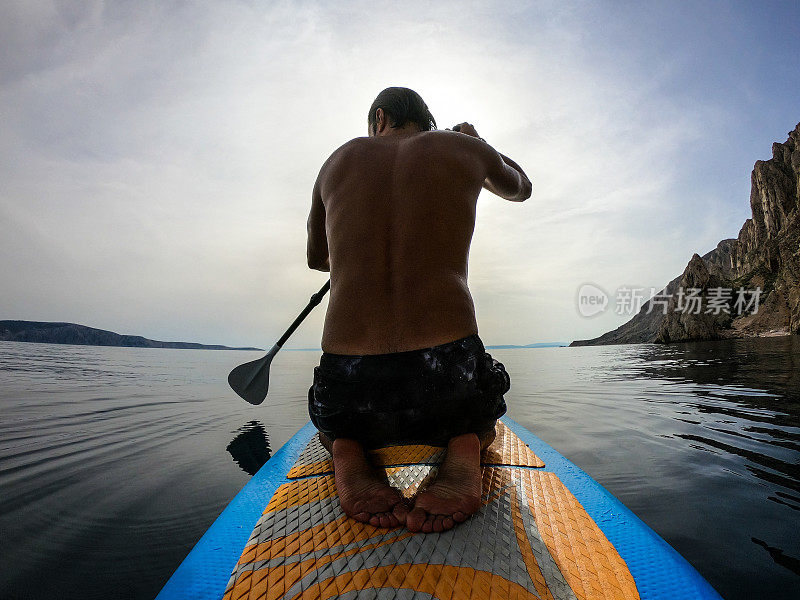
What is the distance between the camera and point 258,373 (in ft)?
11.1

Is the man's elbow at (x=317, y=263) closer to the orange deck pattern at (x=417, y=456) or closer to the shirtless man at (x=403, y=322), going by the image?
the shirtless man at (x=403, y=322)

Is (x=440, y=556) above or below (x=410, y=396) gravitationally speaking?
below

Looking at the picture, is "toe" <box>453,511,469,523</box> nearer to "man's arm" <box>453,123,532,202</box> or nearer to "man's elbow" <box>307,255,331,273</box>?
"man's arm" <box>453,123,532,202</box>

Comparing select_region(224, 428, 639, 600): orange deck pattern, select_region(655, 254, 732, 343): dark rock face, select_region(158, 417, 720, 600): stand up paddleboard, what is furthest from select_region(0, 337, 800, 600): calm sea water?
select_region(655, 254, 732, 343): dark rock face

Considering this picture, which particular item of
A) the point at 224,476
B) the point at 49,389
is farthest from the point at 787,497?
the point at 49,389

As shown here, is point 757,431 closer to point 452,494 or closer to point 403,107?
point 452,494

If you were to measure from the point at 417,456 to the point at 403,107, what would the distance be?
1.89 meters

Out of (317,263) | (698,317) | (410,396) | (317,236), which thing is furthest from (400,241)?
(698,317)

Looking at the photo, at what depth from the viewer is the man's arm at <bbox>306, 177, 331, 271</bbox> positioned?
1.98 m

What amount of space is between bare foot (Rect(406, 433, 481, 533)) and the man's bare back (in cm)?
44

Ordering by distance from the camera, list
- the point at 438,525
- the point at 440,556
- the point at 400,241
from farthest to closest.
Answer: the point at 400,241
the point at 438,525
the point at 440,556

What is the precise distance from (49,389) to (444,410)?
33.2 ft

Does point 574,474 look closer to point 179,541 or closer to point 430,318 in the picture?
point 430,318

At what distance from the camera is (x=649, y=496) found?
238 cm
